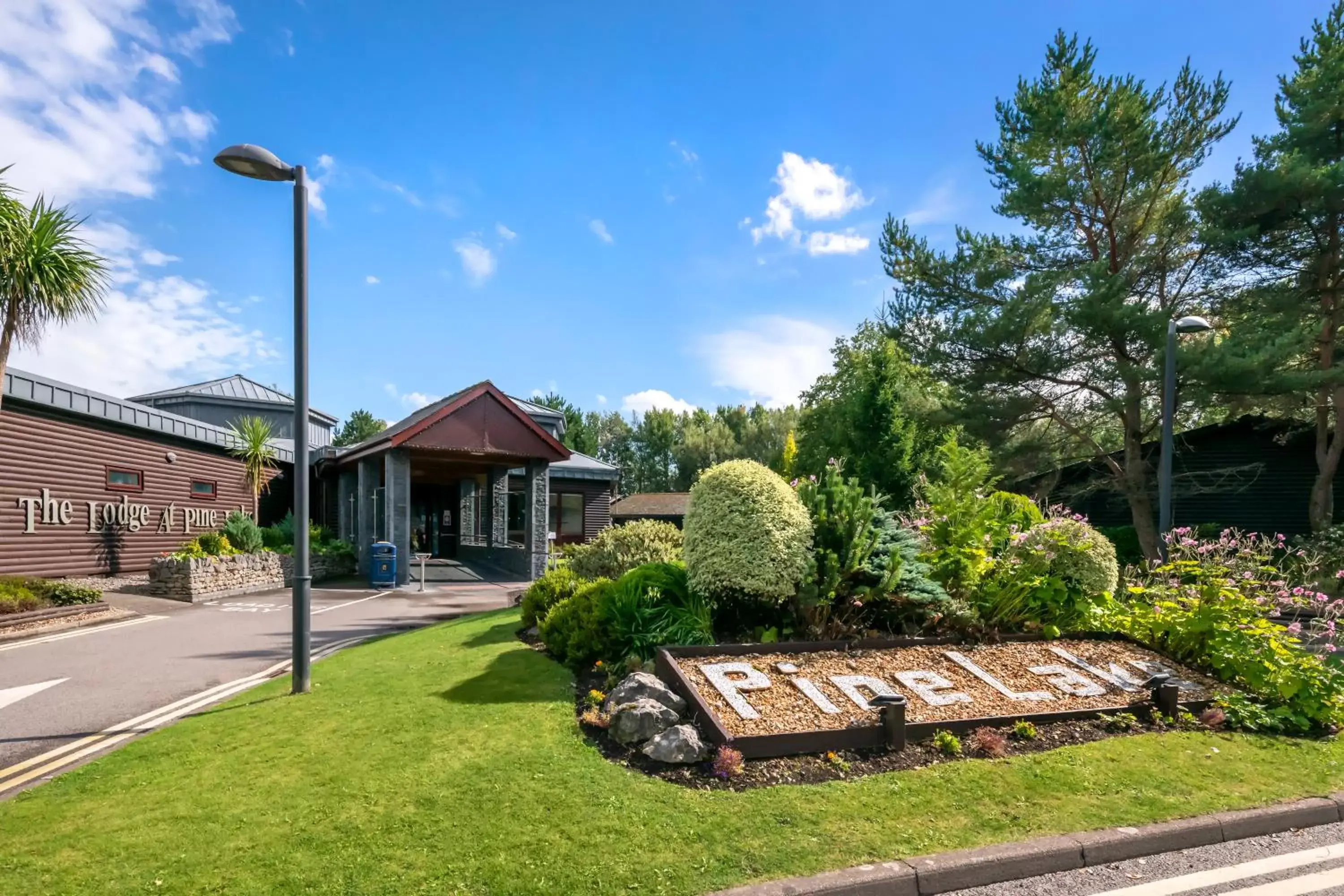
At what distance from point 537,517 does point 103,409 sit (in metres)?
11.1

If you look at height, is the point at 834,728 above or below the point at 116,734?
above

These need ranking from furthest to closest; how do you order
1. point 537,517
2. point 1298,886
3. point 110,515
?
1. point 537,517
2. point 110,515
3. point 1298,886

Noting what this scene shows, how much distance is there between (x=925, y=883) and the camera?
3.67 metres

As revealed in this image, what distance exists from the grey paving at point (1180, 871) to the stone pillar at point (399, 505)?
17658 mm

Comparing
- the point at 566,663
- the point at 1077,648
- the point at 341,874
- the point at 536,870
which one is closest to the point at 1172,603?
the point at 1077,648

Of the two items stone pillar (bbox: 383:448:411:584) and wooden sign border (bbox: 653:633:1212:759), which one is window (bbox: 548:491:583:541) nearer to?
stone pillar (bbox: 383:448:411:584)

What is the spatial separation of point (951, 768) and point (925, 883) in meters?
1.41

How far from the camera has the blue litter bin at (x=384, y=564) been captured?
1888cm

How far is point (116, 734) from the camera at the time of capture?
6.12 meters

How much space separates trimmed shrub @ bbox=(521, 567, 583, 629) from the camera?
9.29 meters

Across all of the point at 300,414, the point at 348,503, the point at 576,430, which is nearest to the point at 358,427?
the point at 576,430

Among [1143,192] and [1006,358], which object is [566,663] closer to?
[1006,358]

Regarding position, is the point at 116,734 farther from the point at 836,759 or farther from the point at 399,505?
the point at 399,505

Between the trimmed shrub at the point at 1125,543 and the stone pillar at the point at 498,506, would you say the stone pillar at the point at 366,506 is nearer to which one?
the stone pillar at the point at 498,506
